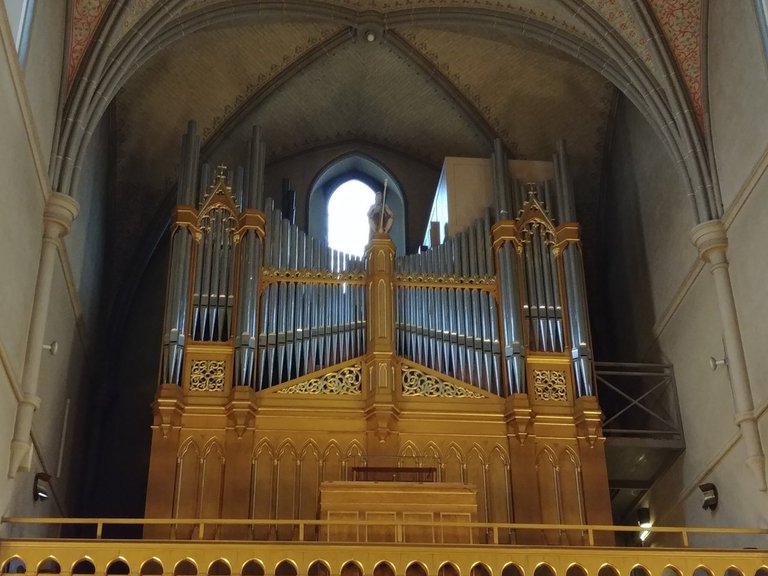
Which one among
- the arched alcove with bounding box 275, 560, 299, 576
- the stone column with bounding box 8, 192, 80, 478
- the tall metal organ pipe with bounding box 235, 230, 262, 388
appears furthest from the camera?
the tall metal organ pipe with bounding box 235, 230, 262, 388

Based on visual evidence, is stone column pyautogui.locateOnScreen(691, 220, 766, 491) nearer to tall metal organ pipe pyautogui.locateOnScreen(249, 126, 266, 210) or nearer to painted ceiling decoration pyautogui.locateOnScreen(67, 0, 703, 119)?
painted ceiling decoration pyautogui.locateOnScreen(67, 0, 703, 119)

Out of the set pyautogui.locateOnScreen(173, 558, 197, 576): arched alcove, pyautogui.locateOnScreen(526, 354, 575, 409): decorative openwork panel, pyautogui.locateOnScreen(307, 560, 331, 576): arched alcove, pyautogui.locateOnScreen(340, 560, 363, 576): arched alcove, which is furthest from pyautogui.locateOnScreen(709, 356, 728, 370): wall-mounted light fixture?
pyautogui.locateOnScreen(173, 558, 197, 576): arched alcove

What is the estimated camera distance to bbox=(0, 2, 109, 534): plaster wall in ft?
34.7

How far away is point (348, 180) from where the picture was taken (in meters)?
18.0

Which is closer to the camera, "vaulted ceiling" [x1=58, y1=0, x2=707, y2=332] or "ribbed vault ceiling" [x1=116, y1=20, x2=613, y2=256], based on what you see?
"vaulted ceiling" [x1=58, y1=0, x2=707, y2=332]

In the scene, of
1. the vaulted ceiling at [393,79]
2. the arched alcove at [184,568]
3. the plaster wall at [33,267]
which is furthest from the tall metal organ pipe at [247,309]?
the arched alcove at [184,568]

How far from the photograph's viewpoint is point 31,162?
1147cm

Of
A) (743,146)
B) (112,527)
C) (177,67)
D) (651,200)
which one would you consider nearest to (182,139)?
(177,67)

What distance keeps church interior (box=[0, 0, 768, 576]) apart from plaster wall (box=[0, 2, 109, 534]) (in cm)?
7

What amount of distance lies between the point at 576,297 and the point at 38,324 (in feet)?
21.4

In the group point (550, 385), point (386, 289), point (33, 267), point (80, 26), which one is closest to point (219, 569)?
point (33, 267)

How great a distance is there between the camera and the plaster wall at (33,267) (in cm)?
1056

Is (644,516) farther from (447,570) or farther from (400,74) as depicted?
(400,74)

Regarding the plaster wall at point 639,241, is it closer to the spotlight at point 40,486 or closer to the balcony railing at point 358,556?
the balcony railing at point 358,556
